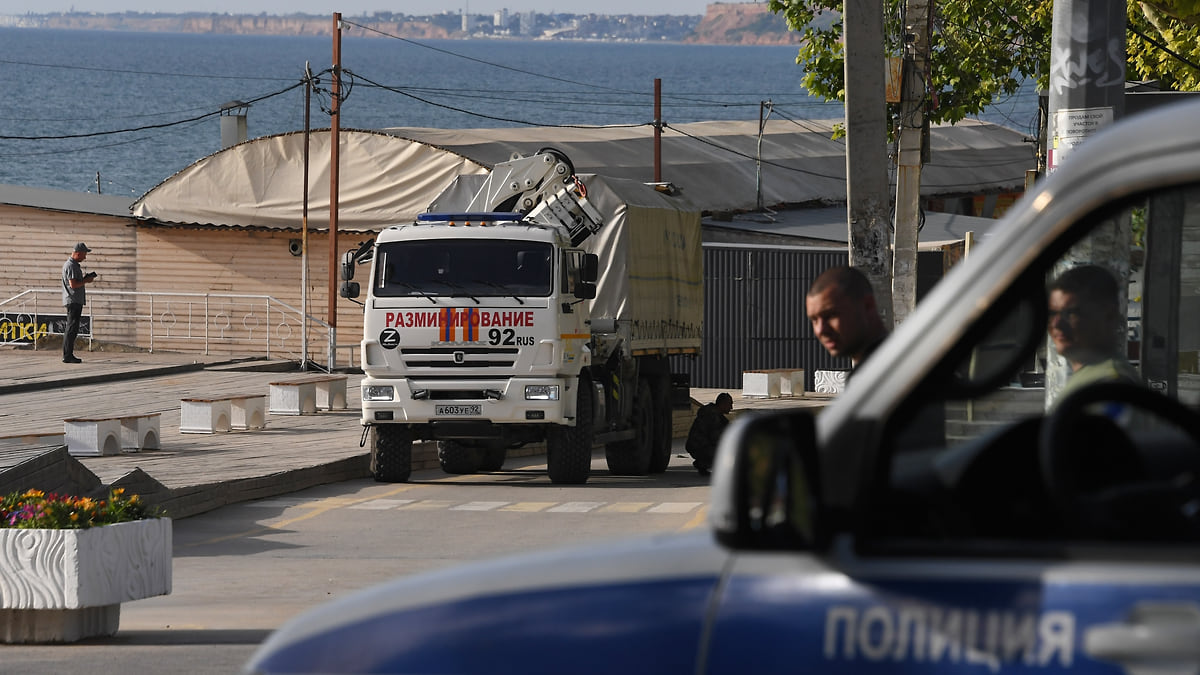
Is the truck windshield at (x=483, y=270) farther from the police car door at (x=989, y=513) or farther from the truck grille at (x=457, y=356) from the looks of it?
the police car door at (x=989, y=513)

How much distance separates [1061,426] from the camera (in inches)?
108

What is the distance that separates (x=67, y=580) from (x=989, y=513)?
25.6ft

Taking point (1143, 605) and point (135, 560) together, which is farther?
point (135, 560)

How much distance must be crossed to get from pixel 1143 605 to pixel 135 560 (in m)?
Answer: 8.18

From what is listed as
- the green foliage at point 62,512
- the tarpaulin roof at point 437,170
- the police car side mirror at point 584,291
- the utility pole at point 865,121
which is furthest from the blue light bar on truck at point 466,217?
the tarpaulin roof at point 437,170

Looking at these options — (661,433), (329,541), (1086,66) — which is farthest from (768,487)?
(661,433)

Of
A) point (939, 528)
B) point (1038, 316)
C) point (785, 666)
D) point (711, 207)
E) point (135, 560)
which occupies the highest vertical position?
point (711, 207)

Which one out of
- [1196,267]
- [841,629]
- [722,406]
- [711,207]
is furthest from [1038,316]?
[711,207]

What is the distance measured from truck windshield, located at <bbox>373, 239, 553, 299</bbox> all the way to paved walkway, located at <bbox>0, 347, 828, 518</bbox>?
2.32 metres

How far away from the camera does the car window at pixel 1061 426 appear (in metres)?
2.71

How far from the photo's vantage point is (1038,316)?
2881mm

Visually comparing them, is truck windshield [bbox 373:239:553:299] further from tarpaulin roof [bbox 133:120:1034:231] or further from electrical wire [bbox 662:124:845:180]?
Answer: electrical wire [bbox 662:124:845:180]

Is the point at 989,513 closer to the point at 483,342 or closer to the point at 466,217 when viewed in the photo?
the point at 483,342

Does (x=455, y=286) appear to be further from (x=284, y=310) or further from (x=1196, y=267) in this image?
(x=284, y=310)
